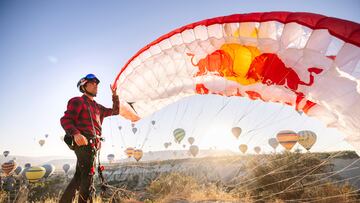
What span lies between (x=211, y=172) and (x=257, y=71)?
23.9 metres

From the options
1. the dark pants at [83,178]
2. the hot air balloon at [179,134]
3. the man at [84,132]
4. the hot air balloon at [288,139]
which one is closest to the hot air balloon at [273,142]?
the hot air balloon at [288,139]

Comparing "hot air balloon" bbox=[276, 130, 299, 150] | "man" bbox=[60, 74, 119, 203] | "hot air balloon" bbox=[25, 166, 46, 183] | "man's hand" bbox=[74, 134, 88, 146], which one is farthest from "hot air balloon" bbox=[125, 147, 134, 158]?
"man's hand" bbox=[74, 134, 88, 146]

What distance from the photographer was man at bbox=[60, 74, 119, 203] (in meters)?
2.88

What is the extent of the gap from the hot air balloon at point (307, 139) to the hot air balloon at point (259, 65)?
74.2ft

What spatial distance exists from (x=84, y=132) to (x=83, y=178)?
592 millimetres

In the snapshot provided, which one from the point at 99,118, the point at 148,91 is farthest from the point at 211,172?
the point at 99,118

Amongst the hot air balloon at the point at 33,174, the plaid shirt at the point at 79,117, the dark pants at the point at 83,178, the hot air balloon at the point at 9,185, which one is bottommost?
the hot air balloon at the point at 9,185

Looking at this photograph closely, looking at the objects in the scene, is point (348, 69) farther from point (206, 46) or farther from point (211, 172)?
point (211, 172)

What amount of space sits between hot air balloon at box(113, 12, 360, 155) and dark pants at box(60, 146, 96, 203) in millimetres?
2563

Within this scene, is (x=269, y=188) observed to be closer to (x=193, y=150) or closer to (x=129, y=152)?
(x=129, y=152)

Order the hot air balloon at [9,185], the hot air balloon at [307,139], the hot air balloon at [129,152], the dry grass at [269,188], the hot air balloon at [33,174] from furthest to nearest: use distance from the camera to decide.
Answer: the hot air balloon at [129,152], the hot air balloon at [33,174], the hot air balloon at [9,185], the hot air balloon at [307,139], the dry grass at [269,188]

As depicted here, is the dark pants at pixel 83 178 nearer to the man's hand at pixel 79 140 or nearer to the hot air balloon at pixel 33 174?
the man's hand at pixel 79 140

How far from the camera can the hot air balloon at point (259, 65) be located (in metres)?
3.09

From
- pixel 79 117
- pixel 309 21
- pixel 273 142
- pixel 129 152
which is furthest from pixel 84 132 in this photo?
pixel 273 142
